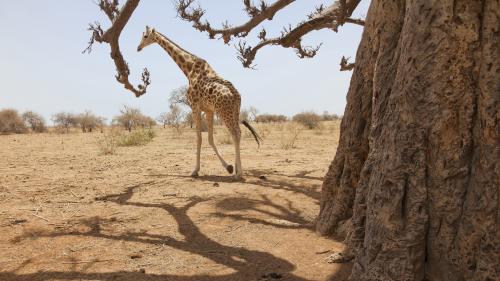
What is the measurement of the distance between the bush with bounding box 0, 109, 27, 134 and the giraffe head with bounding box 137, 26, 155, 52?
17480mm

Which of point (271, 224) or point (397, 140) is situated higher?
point (397, 140)

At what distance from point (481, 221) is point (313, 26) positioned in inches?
193

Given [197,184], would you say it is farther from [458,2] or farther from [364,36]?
[458,2]

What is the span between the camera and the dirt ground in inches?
125

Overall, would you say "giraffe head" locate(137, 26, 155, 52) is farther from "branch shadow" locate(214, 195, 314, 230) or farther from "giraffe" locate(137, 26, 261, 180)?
"branch shadow" locate(214, 195, 314, 230)

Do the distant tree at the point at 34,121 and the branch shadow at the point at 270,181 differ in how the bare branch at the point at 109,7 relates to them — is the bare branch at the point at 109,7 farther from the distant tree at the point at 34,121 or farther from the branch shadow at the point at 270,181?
the distant tree at the point at 34,121

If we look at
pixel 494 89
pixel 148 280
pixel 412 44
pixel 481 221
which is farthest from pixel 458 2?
pixel 148 280

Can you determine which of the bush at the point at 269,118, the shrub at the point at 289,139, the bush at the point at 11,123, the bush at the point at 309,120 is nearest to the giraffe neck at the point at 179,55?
the shrub at the point at 289,139

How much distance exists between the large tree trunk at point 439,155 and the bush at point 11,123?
23940mm

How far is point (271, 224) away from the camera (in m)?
4.29

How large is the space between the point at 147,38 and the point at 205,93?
1.95 metres

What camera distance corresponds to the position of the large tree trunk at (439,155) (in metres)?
2.19

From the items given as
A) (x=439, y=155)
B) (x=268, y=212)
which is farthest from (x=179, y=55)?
(x=439, y=155)

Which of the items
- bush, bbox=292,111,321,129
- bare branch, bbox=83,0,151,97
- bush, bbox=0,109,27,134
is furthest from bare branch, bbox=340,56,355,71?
bush, bbox=0,109,27,134
